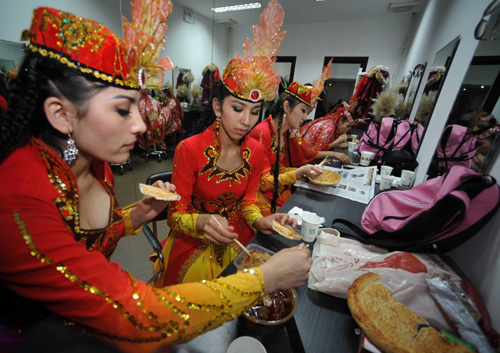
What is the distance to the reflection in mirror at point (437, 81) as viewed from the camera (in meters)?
1.86

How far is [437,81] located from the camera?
210cm

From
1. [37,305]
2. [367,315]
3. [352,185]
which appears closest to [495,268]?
[367,315]

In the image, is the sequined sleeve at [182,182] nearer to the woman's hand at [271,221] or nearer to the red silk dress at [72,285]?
the woman's hand at [271,221]

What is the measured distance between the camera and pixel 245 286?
0.67 meters

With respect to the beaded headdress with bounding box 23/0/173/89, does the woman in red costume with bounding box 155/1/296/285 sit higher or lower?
lower

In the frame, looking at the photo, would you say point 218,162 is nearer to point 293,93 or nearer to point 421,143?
point 293,93

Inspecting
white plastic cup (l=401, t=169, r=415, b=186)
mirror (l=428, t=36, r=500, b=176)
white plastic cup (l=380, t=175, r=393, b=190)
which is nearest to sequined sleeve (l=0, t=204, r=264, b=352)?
mirror (l=428, t=36, r=500, b=176)

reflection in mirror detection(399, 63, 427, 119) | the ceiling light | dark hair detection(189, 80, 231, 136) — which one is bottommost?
dark hair detection(189, 80, 231, 136)

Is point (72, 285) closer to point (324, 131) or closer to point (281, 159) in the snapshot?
point (281, 159)

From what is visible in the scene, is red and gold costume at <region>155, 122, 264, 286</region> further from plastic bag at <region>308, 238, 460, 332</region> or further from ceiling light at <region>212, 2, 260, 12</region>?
ceiling light at <region>212, 2, 260, 12</region>

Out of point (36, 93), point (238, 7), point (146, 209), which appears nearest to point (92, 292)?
point (36, 93)

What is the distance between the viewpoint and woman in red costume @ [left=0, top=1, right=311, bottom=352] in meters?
0.53

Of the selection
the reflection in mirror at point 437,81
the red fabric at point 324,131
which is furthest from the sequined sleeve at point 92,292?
the red fabric at point 324,131

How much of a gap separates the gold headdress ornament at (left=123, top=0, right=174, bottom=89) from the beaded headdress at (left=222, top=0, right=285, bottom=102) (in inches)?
20.0
